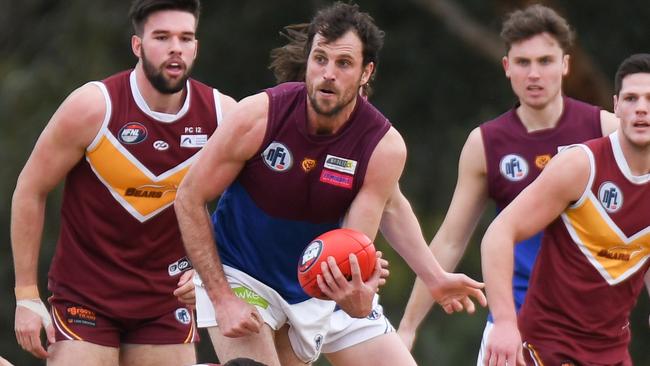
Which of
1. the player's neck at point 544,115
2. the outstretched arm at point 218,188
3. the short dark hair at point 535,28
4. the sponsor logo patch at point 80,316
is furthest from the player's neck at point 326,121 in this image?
the short dark hair at point 535,28

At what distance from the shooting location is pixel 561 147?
9.48 m

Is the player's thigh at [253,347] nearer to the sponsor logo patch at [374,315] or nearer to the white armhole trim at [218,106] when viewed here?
the sponsor logo patch at [374,315]

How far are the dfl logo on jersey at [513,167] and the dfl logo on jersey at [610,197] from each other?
49.0 inches

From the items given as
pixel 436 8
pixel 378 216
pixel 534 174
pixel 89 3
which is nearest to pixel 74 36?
pixel 89 3

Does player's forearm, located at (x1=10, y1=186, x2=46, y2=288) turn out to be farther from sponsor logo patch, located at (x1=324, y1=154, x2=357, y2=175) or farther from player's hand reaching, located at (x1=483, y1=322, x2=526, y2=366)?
player's hand reaching, located at (x1=483, y1=322, x2=526, y2=366)

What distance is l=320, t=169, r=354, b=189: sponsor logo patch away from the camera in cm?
795

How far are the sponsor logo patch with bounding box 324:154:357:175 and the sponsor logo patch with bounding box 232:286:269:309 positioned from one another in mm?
719

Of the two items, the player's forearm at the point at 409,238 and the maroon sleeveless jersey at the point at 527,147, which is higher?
the maroon sleeveless jersey at the point at 527,147

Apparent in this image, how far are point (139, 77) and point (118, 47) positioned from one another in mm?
9454

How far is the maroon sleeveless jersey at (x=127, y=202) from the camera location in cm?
859

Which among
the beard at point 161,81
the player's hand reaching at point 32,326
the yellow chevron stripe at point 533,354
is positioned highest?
the beard at point 161,81

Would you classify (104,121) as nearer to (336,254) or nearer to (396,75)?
(336,254)

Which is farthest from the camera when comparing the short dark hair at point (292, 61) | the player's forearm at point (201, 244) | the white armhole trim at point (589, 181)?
the short dark hair at point (292, 61)

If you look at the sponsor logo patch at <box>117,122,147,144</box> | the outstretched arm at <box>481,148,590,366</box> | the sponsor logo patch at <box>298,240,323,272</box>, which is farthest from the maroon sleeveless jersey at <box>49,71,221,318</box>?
the outstretched arm at <box>481,148,590,366</box>
